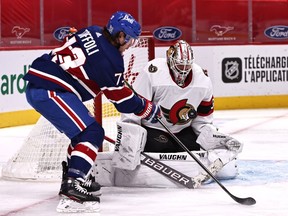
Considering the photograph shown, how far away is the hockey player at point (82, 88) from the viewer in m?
4.45

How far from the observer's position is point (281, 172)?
5.64 m

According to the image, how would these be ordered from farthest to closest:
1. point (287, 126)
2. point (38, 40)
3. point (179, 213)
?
point (38, 40), point (287, 126), point (179, 213)

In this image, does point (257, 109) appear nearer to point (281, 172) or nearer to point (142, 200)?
point (281, 172)

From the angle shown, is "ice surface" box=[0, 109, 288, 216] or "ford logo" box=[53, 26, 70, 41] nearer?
"ice surface" box=[0, 109, 288, 216]

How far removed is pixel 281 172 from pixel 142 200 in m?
1.26

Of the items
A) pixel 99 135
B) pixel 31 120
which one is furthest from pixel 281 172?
pixel 31 120

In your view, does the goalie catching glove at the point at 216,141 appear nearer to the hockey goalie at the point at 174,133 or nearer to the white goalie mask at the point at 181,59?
the hockey goalie at the point at 174,133

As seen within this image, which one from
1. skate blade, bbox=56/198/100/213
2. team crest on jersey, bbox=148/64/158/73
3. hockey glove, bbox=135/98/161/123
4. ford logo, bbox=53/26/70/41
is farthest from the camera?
ford logo, bbox=53/26/70/41

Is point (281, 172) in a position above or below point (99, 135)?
below

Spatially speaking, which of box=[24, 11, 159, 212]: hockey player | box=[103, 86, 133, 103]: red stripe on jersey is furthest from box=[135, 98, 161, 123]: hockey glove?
box=[103, 86, 133, 103]: red stripe on jersey

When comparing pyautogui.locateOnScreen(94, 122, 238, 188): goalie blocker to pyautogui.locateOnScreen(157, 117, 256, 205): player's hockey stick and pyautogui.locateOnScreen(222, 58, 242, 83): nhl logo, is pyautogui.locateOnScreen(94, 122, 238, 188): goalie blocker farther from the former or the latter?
pyautogui.locateOnScreen(222, 58, 242, 83): nhl logo

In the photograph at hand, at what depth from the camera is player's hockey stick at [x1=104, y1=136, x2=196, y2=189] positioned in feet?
16.6

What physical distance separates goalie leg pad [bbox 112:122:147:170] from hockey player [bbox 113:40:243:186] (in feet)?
0.30

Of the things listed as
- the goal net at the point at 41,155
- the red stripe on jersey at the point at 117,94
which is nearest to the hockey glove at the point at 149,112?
the red stripe on jersey at the point at 117,94
